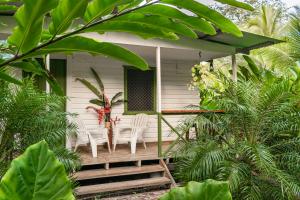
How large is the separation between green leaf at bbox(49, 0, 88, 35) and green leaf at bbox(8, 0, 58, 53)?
27mm

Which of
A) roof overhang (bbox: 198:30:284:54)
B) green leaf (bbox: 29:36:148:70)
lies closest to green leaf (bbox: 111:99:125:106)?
roof overhang (bbox: 198:30:284:54)

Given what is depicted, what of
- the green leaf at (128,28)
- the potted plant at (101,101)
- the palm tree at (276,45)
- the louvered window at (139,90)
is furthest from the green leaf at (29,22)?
the louvered window at (139,90)

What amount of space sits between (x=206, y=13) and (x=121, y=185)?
19.3ft

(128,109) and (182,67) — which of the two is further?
(182,67)

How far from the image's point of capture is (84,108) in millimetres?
8812

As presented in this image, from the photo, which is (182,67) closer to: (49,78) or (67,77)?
(67,77)

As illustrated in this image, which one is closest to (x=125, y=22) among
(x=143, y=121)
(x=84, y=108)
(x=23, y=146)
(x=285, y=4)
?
(x=23, y=146)

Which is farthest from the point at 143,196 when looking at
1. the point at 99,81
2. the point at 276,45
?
the point at 276,45

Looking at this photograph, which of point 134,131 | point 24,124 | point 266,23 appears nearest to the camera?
point 24,124

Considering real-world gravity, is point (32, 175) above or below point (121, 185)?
above

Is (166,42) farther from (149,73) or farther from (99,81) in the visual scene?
(99,81)

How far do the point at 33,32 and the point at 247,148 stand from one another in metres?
5.08

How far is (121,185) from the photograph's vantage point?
628 centimetres

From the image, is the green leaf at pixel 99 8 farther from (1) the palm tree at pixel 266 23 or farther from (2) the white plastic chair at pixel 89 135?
(1) the palm tree at pixel 266 23
